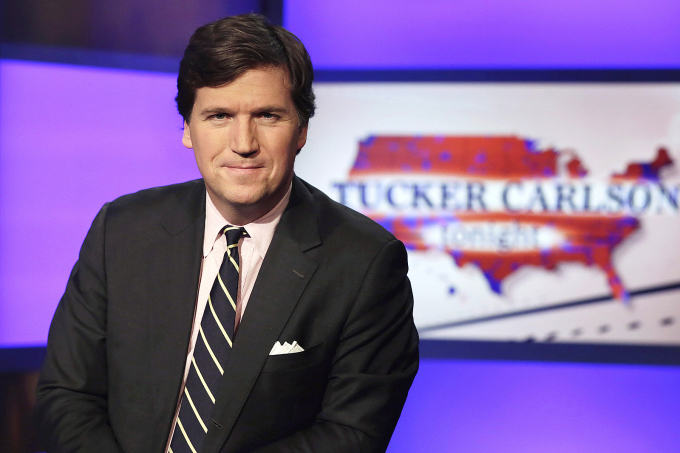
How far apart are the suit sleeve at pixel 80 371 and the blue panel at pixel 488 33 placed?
1887mm

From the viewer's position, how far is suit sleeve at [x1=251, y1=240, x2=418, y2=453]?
4.98ft

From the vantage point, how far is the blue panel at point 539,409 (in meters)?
3.15

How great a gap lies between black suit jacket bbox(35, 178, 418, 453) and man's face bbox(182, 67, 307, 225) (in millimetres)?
164

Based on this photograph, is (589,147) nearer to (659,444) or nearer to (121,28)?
(659,444)

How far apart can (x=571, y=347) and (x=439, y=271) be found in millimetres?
727

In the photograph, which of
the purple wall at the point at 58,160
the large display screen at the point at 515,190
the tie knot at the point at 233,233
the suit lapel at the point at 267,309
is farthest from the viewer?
the large display screen at the point at 515,190

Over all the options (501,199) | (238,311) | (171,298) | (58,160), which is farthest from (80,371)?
(501,199)

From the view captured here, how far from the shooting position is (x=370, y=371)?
1.59 m

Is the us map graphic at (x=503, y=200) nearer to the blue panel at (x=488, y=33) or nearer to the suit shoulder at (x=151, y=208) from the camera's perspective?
the blue panel at (x=488, y=33)

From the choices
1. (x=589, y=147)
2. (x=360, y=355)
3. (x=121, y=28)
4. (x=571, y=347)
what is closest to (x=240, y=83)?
(x=360, y=355)

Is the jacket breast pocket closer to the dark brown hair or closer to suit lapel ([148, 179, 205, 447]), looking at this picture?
suit lapel ([148, 179, 205, 447])

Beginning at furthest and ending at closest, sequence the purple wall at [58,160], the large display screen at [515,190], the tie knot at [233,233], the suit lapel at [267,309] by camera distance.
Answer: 1. the large display screen at [515,190]
2. the purple wall at [58,160]
3. the tie knot at [233,233]
4. the suit lapel at [267,309]

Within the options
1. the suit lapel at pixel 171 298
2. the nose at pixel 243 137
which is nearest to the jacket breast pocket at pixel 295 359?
the suit lapel at pixel 171 298

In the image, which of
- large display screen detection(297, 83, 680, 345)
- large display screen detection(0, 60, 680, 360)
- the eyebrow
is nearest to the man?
the eyebrow
